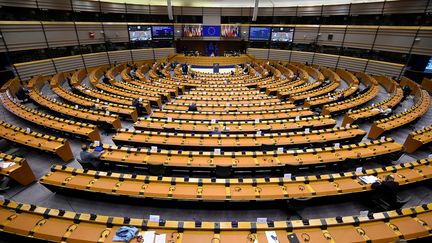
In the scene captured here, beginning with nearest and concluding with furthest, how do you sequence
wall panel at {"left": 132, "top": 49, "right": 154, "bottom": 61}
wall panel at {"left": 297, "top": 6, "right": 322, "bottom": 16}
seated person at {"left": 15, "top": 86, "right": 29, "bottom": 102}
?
seated person at {"left": 15, "top": 86, "right": 29, "bottom": 102} < wall panel at {"left": 297, "top": 6, "right": 322, "bottom": 16} < wall panel at {"left": 132, "top": 49, "right": 154, "bottom": 61}

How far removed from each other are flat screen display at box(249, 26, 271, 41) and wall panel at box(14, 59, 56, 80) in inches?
967

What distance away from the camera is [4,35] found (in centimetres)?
1689

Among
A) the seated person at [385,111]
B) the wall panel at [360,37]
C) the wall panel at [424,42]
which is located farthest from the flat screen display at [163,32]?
the wall panel at [424,42]

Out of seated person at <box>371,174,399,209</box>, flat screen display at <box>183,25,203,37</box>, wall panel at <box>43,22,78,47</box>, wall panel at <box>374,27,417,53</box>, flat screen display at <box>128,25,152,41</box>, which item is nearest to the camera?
seated person at <box>371,174,399,209</box>

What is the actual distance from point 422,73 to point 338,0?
10.9 m

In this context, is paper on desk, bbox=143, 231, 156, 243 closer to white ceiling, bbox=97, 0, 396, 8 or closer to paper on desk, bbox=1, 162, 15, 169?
paper on desk, bbox=1, 162, 15, 169

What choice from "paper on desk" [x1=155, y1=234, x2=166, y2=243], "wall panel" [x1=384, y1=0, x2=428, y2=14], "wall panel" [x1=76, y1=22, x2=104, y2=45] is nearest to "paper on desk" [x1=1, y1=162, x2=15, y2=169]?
"paper on desk" [x1=155, y1=234, x2=166, y2=243]

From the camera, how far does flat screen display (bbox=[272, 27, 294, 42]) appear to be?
28047mm

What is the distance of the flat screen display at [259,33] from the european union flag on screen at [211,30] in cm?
479

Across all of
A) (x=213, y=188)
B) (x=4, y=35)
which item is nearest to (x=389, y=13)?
(x=213, y=188)

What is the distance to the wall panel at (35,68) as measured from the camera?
18078 millimetres

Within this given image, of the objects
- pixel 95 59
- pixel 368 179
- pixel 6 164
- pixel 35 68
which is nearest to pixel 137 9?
pixel 95 59

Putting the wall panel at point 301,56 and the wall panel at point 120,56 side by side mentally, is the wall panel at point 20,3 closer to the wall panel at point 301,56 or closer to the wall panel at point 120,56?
the wall panel at point 120,56

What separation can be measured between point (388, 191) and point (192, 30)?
2971 cm
